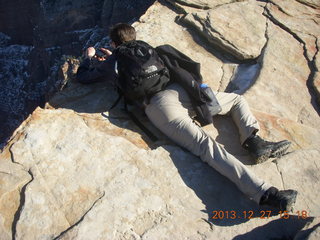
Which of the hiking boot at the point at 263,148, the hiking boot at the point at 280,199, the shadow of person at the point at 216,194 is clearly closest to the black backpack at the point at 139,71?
the shadow of person at the point at 216,194

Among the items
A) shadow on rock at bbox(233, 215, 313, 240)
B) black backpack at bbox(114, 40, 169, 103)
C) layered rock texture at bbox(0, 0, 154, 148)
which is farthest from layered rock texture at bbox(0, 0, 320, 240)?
layered rock texture at bbox(0, 0, 154, 148)

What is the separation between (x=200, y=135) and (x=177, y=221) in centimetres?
68

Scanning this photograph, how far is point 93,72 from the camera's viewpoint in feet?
11.9

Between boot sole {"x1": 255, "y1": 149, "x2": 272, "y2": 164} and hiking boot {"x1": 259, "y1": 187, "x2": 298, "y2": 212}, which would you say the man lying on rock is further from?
hiking boot {"x1": 259, "y1": 187, "x2": 298, "y2": 212}

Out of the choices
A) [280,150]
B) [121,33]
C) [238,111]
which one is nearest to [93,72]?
[121,33]

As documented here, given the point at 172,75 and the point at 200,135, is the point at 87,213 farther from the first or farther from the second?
the point at 172,75

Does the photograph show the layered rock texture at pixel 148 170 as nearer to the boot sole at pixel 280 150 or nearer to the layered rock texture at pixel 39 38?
the boot sole at pixel 280 150

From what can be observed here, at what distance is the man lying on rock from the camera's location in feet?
9.98

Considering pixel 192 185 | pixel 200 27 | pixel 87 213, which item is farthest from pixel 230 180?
pixel 200 27

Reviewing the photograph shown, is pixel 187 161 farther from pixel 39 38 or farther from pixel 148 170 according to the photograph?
pixel 39 38

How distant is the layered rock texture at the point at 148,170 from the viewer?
268 cm

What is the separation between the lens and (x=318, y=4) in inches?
223

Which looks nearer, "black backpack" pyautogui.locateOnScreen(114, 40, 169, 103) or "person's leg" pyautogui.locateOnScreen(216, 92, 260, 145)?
"black backpack" pyautogui.locateOnScreen(114, 40, 169, 103)

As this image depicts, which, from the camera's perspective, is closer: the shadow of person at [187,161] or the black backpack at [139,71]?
the shadow of person at [187,161]
